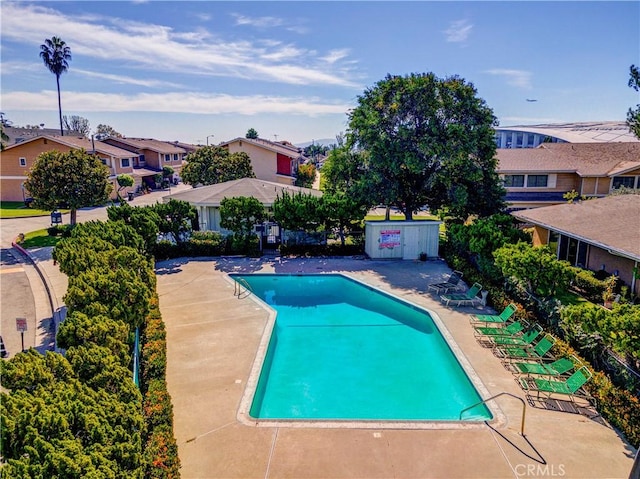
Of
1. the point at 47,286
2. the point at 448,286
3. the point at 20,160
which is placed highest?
the point at 20,160

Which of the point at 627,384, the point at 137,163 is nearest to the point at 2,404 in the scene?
the point at 627,384

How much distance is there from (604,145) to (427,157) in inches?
921

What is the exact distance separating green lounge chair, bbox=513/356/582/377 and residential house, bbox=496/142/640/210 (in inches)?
903

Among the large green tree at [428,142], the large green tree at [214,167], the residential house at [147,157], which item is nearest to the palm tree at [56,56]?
the residential house at [147,157]

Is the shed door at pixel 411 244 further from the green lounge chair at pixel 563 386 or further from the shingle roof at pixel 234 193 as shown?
the green lounge chair at pixel 563 386

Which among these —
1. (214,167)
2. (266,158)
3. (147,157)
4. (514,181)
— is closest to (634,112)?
(514,181)

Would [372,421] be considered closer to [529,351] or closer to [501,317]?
[529,351]

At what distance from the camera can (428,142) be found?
2519cm

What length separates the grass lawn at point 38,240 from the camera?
29.2 metres

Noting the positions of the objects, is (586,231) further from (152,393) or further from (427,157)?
(152,393)

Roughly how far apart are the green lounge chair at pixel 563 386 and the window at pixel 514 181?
25.6m

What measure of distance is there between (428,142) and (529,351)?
14270 mm

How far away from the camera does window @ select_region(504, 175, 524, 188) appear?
35188 mm

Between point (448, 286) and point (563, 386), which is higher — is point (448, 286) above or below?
above
